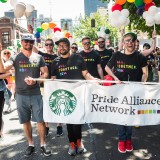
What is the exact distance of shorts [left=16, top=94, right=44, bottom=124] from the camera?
4.88 m

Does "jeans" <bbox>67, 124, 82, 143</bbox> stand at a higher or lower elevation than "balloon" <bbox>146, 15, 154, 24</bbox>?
lower

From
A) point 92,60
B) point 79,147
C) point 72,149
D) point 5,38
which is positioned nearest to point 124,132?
point 79,147

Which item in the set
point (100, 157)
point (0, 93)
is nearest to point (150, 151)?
point (100, 157)

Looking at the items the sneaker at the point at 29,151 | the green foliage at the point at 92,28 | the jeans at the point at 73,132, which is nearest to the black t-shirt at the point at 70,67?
the jeans at the point at 73,132

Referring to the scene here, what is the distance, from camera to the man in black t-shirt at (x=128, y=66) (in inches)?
192

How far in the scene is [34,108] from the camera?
4.94 meters

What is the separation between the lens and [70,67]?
4.82 meters

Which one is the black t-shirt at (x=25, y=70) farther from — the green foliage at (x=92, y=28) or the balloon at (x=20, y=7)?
the green foliage at (x=92, y=28)

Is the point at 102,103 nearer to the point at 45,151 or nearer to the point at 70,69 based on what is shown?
the point at 70,69

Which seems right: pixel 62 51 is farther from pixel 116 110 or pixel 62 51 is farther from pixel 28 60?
pixel 116 110

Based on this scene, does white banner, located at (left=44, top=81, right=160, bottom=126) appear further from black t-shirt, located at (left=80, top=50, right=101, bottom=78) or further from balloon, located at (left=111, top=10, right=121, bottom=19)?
balloon, located at (left=111, top=10, right=121, bottom=19)

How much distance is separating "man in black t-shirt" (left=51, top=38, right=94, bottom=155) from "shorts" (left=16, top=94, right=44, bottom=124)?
51 cm

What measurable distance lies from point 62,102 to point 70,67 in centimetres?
61

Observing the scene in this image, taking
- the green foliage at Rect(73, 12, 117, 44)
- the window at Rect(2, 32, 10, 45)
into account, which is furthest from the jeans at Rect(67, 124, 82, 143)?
the window at Rect(2, 32, 10, 45)
